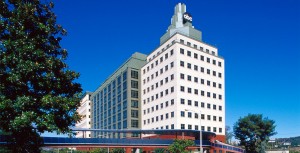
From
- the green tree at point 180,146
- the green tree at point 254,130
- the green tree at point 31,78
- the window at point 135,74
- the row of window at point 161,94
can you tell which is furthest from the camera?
the window at point 135,74

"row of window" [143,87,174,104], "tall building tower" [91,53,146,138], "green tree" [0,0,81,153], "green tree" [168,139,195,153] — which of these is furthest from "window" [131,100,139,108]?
"green tree" [0,0,81,153]

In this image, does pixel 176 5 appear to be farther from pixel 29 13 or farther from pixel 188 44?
pixel 29 13

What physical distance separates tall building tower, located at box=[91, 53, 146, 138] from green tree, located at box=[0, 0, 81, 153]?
73.4 meters

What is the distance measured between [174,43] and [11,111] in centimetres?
6339

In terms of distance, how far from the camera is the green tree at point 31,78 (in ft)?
59.9

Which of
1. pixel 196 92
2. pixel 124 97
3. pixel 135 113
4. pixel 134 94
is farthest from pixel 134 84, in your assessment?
pixel 196 92

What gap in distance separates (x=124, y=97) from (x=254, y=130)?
41232 mm

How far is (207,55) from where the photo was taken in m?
85.4

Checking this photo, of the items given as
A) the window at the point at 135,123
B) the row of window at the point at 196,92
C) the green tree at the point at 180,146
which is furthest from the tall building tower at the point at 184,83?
the green tree at the point at 180,146

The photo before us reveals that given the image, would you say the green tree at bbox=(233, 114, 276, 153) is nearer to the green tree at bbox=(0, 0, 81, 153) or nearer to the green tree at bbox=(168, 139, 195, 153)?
the green tree at bbox=(168, 139, 195, 153)

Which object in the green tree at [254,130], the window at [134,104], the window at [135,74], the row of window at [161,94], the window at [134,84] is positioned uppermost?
the window at [135,74]

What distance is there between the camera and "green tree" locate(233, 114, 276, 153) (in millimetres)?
90000

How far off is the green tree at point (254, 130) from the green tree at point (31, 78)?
78.9 meters

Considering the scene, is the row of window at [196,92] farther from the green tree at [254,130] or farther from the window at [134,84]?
the window at [134,84]
